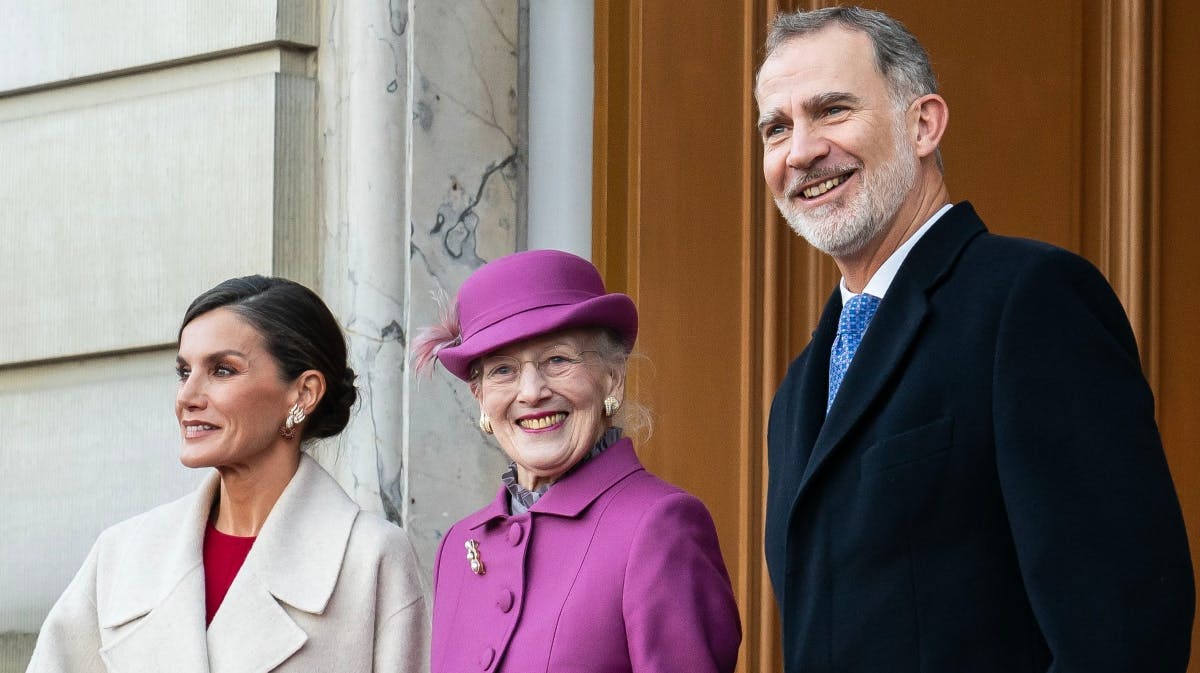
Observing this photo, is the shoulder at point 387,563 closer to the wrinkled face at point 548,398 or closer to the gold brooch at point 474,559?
the gold brooch at point 474,559

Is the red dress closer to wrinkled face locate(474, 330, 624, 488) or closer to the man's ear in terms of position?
wrinkled face locate(474, 330, 624, 488)

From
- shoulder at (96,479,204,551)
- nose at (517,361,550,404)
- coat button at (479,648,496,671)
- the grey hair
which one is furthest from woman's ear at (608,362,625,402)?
shoulder at (96,479,204,551)

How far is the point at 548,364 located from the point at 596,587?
437 mm

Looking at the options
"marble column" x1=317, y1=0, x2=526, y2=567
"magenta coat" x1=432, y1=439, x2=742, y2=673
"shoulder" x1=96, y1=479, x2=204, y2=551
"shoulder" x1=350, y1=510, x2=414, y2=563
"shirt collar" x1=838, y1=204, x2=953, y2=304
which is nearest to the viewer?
"shirt collar" x1=838, y1=204, x2=953, y2=304

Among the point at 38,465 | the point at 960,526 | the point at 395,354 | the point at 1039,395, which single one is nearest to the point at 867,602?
the point at 960,526

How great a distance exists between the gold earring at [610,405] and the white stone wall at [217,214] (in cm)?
119

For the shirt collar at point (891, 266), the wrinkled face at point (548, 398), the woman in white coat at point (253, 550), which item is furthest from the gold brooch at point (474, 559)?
the shirt collar at point (891, 266)

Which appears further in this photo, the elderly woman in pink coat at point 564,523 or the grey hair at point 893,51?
the elderly woman in pink coat at point 564,523

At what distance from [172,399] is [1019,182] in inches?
85.3

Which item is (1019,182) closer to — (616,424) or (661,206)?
(661,206)

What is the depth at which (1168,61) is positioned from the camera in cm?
402

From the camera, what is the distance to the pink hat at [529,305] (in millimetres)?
3232

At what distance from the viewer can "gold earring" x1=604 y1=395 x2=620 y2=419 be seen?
3.29 metres

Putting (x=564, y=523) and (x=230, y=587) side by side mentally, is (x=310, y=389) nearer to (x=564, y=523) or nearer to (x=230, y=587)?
(x=230, y=587)
